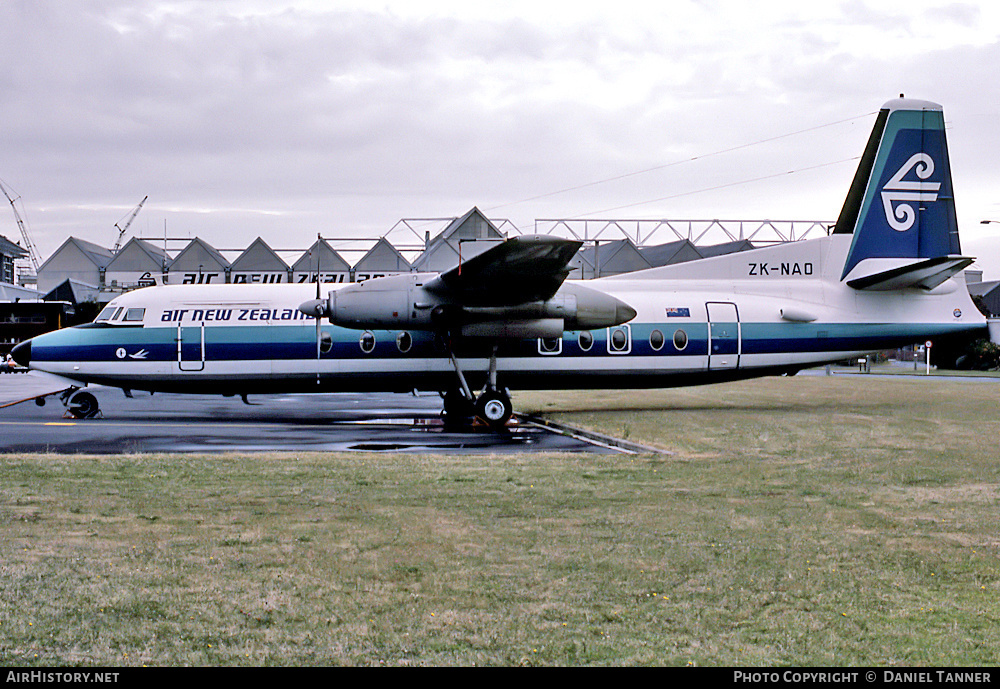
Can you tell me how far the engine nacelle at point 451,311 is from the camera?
18328 millimetres

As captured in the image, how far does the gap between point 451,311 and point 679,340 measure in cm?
587

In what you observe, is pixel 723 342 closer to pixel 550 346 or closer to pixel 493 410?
pixel 550 346

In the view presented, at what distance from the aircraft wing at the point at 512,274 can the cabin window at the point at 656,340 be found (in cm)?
339

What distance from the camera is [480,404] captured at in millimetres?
19078

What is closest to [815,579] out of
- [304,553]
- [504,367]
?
[304,553]

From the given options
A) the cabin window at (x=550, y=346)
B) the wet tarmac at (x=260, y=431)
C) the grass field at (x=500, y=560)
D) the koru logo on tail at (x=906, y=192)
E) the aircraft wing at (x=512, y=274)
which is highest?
the koru logo on tail at (x=906, y=192)

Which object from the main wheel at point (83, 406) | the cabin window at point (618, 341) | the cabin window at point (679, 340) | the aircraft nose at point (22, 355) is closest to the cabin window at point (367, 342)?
the cabin window at point (618, 341)

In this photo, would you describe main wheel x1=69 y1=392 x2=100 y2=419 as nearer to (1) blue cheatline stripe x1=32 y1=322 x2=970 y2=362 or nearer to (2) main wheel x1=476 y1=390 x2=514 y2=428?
(1) blue cheatline stripe x1=32 y1=322 x2=970 y2=362

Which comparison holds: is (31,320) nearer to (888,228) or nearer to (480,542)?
(888,228)

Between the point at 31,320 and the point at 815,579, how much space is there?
69.1m

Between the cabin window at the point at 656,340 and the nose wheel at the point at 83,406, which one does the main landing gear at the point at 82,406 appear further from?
the cabin window at the point at 656,340

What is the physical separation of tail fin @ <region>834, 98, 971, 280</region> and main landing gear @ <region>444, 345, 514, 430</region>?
31.7ft

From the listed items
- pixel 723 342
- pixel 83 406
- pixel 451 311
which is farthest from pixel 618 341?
pixel 83 406

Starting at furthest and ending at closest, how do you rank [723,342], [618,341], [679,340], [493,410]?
[723,342] < [679,340] < [618,341] < [493,410]
